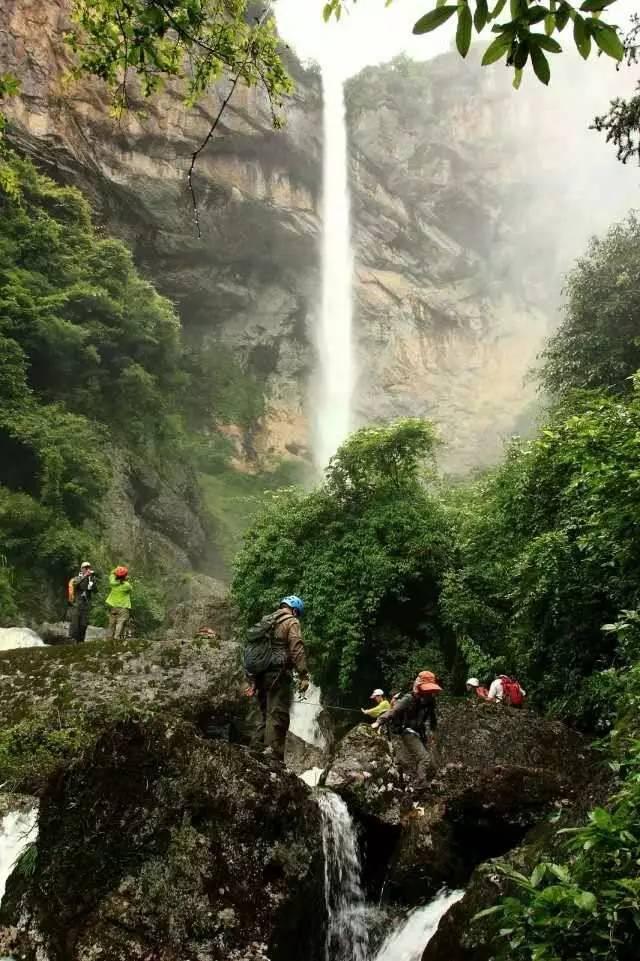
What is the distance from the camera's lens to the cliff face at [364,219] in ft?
80.8

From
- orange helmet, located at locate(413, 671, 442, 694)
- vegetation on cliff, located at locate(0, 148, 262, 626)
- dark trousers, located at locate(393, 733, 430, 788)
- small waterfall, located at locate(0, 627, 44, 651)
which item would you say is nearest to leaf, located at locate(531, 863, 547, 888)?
dark trousers, located at locate(393, 733, 430, 788)

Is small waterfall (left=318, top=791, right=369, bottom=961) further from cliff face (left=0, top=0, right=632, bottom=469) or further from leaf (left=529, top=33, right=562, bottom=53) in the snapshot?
cliff face (left=0, top=0, right=632, bottom=469)

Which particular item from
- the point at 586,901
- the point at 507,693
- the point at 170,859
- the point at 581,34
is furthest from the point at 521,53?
the point at 507,693

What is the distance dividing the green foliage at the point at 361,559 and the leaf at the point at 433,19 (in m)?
10.0

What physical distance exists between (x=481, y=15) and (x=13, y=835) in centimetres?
571

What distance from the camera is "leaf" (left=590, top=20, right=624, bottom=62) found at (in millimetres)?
1825

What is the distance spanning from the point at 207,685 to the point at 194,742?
2657 millimetres

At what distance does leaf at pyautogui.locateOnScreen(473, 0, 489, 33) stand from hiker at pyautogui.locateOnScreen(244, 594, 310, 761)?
482cm

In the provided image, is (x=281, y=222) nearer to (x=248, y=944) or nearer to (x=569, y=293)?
(x=569, y=293)

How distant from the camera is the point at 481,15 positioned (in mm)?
1925

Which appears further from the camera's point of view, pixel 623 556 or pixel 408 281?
pixel 408 281

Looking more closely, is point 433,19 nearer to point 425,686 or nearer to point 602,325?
point 425,686

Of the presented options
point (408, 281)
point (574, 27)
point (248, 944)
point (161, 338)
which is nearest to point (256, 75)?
point (574, 27)

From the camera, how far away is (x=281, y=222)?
103ft
